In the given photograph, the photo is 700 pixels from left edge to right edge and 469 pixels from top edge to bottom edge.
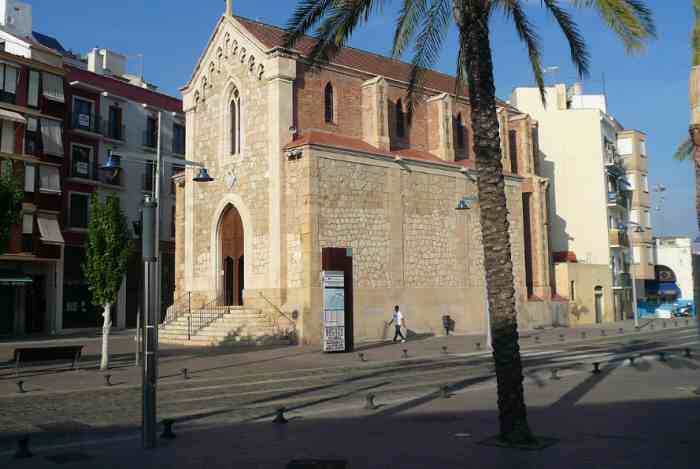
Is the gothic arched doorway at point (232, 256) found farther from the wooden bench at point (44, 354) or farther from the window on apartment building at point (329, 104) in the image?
the wooden bench at point (44, 354)

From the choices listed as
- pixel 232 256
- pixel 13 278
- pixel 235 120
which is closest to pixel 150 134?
pixel 13 278

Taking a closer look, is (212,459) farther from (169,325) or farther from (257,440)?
(169,325)

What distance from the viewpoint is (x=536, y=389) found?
1402 centimetres

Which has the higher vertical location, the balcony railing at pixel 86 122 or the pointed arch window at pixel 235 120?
the balcony railing at pixel 86 122

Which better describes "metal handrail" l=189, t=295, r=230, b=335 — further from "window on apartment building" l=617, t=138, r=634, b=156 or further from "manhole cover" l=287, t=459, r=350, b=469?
"window on apartment building" l=617, t=138, r=634, b=156

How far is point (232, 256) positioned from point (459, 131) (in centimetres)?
1475

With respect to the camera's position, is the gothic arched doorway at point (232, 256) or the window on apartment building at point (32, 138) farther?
the window on apartment building at point (32, 138)

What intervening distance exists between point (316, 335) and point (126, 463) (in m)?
19.0

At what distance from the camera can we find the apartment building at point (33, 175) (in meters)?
35.2

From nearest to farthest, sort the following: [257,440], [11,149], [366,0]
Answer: [257,440] → [366,0] → [11,149]

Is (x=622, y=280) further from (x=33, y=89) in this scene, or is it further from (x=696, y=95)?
(x=696, y=95)

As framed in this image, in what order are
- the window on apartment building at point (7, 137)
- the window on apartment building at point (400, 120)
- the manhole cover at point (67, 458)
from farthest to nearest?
A: 1. the window on apartment building at point (7, 137)
2. the window on apartment building at point (400, 120)
3. the manhole cover at point (67, 458)

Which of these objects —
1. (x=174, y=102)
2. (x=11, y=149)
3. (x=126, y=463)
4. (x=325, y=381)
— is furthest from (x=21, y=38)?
(x=126, y=463)

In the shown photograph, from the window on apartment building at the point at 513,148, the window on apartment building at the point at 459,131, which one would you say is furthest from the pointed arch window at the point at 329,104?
the window on apartment building at the point at 513,148
